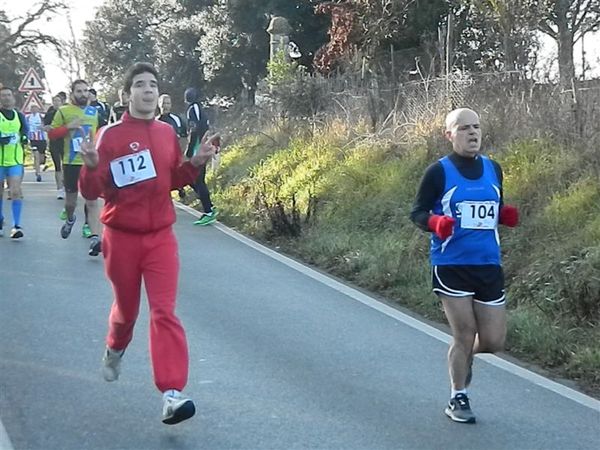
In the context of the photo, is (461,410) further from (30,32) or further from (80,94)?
(30,32)

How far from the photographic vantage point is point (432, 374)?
7.61m

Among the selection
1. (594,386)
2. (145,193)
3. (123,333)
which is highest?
(145,193)

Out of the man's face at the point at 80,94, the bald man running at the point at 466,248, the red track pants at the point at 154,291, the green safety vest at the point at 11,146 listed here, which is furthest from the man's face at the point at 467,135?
the green safety vest at the point at 11,146

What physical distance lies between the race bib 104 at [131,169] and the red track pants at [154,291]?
0.30 meters

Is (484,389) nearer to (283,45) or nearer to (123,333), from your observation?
(123,333)

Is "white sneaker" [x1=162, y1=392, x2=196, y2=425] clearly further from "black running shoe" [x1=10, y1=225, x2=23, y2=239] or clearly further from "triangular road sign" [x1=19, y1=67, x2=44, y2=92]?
"triangular road sign" [x1=19, y1=67, x2=44, y2=92]

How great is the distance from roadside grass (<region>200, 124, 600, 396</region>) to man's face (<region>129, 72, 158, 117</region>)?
143 inches

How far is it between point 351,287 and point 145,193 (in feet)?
18.4

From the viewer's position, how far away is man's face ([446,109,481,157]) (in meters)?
6.28

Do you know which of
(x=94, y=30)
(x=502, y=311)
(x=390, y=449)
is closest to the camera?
(x=390, y=449)

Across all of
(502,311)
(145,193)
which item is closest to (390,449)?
(502,311)

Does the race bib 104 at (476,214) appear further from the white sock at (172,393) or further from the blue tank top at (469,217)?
the white sock at (172,393)

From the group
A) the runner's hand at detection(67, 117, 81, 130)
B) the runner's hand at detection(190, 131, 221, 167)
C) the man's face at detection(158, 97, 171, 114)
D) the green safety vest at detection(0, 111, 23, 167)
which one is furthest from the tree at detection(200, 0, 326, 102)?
the runner's hand at detection(190, 131, 221, 167)

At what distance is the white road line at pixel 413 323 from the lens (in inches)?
286
